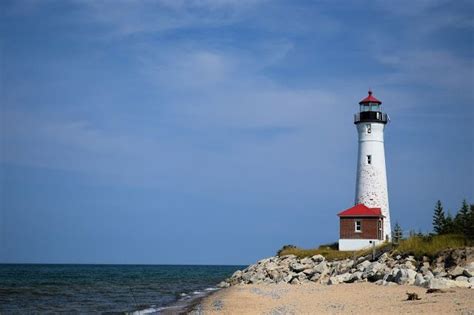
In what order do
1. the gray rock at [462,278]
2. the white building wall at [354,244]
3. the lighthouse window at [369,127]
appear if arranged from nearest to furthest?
the gray rock at [462,278]
the white building wall at [354,244]
the lighthouse window at [369,127]

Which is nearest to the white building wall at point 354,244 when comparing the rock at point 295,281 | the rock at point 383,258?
the rock at point 383,258

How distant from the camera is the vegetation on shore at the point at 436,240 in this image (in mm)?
25562

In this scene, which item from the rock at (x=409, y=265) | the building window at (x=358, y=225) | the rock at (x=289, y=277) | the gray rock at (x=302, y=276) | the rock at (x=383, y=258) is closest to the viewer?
the rock at (x=409, y=265)

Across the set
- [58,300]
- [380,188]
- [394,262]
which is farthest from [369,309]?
[380,188]

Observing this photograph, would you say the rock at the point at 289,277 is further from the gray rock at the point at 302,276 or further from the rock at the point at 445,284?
the rock at the point at 445,284

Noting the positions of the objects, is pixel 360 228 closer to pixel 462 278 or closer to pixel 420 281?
pixel 420 281

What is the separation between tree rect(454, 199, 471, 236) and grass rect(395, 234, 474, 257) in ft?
2.92

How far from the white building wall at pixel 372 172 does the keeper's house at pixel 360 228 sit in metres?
0.89

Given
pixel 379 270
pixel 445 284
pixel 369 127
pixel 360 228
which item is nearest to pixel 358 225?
pixel 360 228

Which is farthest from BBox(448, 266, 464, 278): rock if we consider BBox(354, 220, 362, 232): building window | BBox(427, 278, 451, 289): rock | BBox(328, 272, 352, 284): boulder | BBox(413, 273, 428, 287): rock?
BBox(354, 220, 362, 232): building window

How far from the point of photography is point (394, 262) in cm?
2631

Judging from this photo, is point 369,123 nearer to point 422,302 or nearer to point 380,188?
point 380,188

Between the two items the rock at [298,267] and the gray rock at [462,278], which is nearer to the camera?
the gray rock at [462,278]

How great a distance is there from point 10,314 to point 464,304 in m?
16.8
